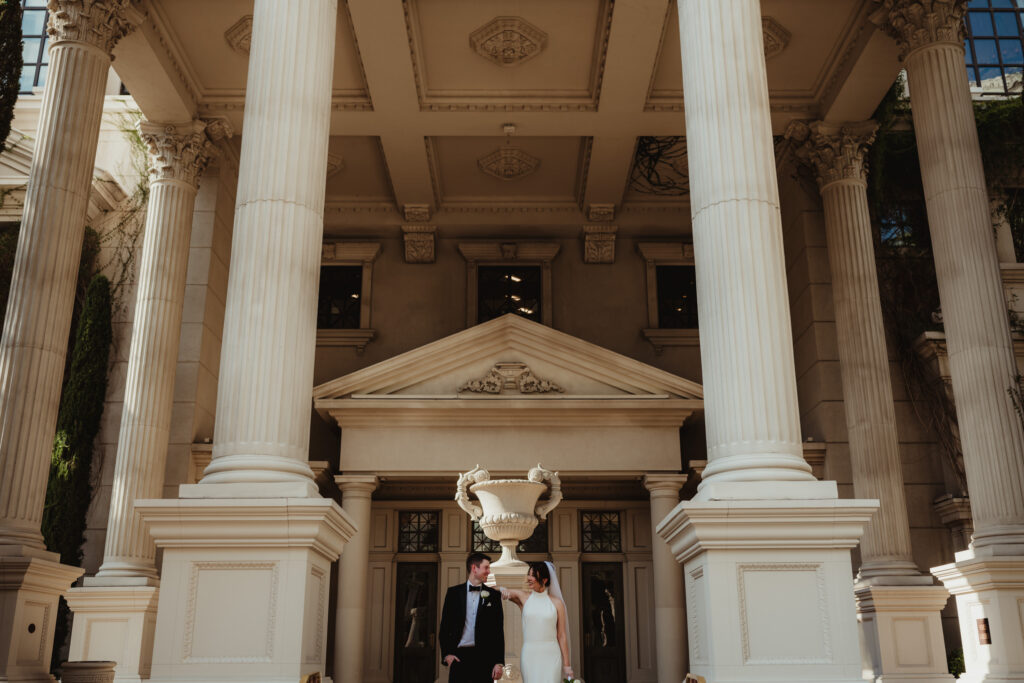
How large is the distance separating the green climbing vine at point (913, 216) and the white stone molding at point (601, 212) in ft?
18.5

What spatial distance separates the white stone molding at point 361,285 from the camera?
20.2 meters

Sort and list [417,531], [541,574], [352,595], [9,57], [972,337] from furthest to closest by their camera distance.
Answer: [417,531]
[352,595]
[9,57]
[972,337]
[541,574]

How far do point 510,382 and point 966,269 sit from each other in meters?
8.07

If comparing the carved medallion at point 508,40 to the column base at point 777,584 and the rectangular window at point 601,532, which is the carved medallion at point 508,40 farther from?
the column base at point 777,584

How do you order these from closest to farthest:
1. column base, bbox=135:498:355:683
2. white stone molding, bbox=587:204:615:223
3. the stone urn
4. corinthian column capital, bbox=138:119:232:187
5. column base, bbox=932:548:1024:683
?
column base, bbox=135:498:355:683 < column base, bbox=932:548:1024:683 < the stone urn < corinthian column capital, bbox=138:119:232:187 < white stone molding, bbox=587:204:615:223

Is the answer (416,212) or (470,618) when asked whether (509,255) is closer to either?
(416,212)

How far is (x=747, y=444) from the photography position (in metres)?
7.54

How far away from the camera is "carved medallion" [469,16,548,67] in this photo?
50.8 feet

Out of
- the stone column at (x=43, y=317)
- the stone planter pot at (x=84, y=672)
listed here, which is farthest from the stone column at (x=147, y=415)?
the stone planter pot at (x=84, y=672)

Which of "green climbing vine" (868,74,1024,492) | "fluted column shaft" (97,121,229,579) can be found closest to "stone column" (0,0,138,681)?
"fluted column shaft" (97,121,229,579)

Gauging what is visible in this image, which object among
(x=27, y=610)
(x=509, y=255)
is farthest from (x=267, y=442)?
(x=509, y=255)

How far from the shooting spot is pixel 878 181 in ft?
59.8

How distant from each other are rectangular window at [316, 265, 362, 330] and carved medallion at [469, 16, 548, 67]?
22.6 ft

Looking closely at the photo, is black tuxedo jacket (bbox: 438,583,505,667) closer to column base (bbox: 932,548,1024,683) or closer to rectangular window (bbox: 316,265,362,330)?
column base (bbox: 932,548,1024,683)
